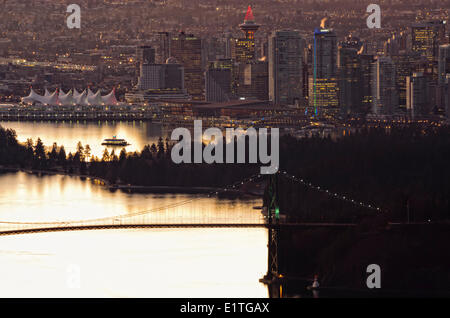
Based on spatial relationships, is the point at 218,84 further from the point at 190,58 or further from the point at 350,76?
the point at 350,76

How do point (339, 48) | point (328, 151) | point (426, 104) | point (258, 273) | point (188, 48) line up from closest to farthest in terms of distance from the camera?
point (258, 273), point (328, 151), point (426, 104), point (339, 48), point (188, 48)

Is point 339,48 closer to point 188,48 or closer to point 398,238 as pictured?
point 188,48

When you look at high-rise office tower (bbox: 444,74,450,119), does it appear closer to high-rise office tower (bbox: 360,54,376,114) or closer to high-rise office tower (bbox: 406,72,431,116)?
high-rise office tower (bbox: 406,72,431,116)

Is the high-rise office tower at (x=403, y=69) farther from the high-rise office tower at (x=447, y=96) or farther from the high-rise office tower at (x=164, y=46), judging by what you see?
the high-rise office tower at (x=164, y=46)

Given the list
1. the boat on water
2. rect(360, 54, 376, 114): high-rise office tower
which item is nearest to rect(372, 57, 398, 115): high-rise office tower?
rect(360, 54, 376, 114): high-rise office tower

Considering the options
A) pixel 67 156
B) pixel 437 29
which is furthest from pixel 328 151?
pixel 437 29

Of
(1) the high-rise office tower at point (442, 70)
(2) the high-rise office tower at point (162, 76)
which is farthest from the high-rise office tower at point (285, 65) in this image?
(1) the high-rise office tower at point (442, 70)
